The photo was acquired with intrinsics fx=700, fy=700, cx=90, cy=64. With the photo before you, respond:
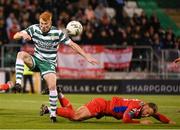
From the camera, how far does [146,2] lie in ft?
115

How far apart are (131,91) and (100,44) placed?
8.06 feet

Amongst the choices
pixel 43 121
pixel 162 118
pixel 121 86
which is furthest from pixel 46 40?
pixel 121 86

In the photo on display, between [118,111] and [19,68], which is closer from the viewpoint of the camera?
[118,111]

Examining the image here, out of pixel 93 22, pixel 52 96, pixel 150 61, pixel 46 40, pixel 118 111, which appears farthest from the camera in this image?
pixel 93 22

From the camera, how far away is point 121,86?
27719 millimetres

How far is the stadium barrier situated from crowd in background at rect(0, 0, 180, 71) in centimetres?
144

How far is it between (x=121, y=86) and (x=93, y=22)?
3.55m

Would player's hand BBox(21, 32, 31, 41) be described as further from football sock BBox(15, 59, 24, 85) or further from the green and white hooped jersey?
football sock BBox(15, 59, 24, 85)

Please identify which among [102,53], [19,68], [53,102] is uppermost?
[102,53]

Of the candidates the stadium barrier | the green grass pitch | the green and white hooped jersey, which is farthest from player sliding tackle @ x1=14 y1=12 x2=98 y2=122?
the stadium barrier

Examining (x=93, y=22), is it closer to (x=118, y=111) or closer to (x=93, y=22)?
(x=93, y=22)

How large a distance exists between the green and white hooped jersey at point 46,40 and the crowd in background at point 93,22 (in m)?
12.2

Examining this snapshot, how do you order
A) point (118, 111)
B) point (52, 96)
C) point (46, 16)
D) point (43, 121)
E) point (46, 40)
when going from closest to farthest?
A: point (118, 111)
point (46, 16)
point (52, 96)
point (43, 121)
point (46, 40)

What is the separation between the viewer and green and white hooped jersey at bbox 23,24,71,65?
1520 centimetres
